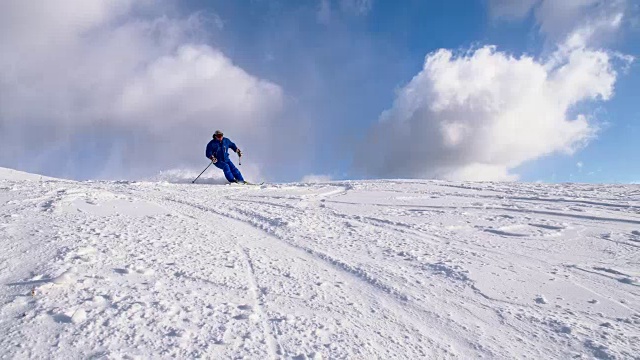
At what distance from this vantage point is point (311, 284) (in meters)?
3.78

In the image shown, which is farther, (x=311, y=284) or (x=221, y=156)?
(x=221, y=156)

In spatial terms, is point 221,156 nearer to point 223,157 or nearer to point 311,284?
point 223,157

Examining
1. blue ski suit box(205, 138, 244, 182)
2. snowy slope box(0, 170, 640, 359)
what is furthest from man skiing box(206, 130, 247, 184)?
snowy slope box(0, 170, 640, 359)

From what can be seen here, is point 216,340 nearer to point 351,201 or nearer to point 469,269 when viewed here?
point 469,269

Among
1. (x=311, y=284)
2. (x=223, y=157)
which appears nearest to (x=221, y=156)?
(x=223, y=157)

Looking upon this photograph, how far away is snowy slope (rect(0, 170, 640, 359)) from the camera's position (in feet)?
9.05

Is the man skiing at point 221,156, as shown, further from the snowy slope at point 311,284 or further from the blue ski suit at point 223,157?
the snowy slope at point 311,284

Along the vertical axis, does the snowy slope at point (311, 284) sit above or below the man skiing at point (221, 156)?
below

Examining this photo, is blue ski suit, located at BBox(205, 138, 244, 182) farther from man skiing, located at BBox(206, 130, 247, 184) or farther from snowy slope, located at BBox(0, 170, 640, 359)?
snowy slope, located at BBox(0, 170, 640, 359)

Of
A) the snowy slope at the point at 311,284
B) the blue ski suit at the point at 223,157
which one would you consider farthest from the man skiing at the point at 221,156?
the snowy slope at the point at 311,284

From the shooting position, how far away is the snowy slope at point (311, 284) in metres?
2.76

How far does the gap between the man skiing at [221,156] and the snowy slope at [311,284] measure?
27.6ft

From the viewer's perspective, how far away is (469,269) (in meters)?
4.31

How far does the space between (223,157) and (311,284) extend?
12.5 meters
